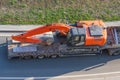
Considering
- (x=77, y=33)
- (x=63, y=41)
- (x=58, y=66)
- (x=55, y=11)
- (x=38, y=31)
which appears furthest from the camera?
(x=55, y=11)

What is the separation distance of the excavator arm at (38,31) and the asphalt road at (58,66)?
1574 millimetres

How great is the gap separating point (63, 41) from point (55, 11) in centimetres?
461

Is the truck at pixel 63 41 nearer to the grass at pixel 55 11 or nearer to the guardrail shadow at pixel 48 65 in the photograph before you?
the guardrail shadow at pixel 48 65

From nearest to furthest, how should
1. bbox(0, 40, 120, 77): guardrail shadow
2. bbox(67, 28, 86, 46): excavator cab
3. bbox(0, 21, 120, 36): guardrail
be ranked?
1. bbox(67, 28, 86, 46): excavator cab
2. bbox(0, 40, 120, 77): guardrail shadow
3. bbox(0, 21, 120, 36): guardrail

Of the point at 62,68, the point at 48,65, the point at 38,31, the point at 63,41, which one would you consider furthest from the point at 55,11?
the point at 62,68

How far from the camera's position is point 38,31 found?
89.9 ft

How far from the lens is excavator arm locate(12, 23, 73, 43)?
89.4 feet

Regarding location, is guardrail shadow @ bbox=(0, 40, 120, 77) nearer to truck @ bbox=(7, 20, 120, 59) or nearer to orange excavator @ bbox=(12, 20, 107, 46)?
truck @ bbox=(7, 20, 120, 59)

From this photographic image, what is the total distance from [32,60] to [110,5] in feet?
29.7

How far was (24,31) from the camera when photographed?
30.3 metres

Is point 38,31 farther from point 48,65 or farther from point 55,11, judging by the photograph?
point 55,11

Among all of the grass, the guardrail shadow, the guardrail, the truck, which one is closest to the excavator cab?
the truck

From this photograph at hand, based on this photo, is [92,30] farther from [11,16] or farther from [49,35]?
[11,16]

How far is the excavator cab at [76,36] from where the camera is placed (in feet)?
89.0
